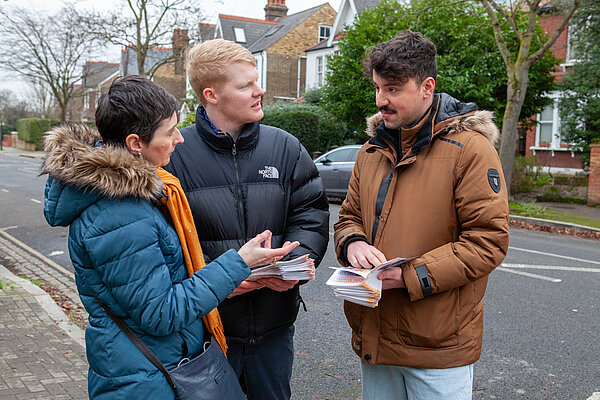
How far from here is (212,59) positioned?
248 centimetres

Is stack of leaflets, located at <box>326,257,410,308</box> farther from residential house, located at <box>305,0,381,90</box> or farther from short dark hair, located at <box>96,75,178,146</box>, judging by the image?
residential house, located at <box>305,0,381,90</box>

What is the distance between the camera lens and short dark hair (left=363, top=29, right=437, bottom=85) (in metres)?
2.28

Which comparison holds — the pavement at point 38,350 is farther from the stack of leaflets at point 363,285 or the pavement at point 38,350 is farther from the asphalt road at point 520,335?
the stack of leaflets at point 363,285

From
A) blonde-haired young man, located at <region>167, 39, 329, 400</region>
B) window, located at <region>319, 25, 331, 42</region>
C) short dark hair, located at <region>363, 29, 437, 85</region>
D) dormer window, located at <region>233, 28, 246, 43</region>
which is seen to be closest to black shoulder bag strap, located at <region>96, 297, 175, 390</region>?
blonde-haired young man, located at <region>167, 39, 329, 400</region>

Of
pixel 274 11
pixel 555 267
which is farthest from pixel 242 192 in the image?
pixel 274 11

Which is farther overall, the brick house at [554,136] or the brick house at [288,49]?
the brick house at [288,49]

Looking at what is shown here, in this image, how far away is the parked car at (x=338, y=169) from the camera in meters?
15.4

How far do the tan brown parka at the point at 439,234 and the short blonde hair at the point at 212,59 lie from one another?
2.54 ft

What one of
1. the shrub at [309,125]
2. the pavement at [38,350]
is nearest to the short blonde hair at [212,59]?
the pavement at [38,350]

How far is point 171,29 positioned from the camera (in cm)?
2880

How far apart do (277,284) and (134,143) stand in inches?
34.4

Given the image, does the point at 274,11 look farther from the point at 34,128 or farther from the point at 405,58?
the point at 405,58

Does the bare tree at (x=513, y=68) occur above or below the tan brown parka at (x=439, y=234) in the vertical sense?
above

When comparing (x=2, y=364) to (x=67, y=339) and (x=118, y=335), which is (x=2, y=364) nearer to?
(x=67, y=339)
